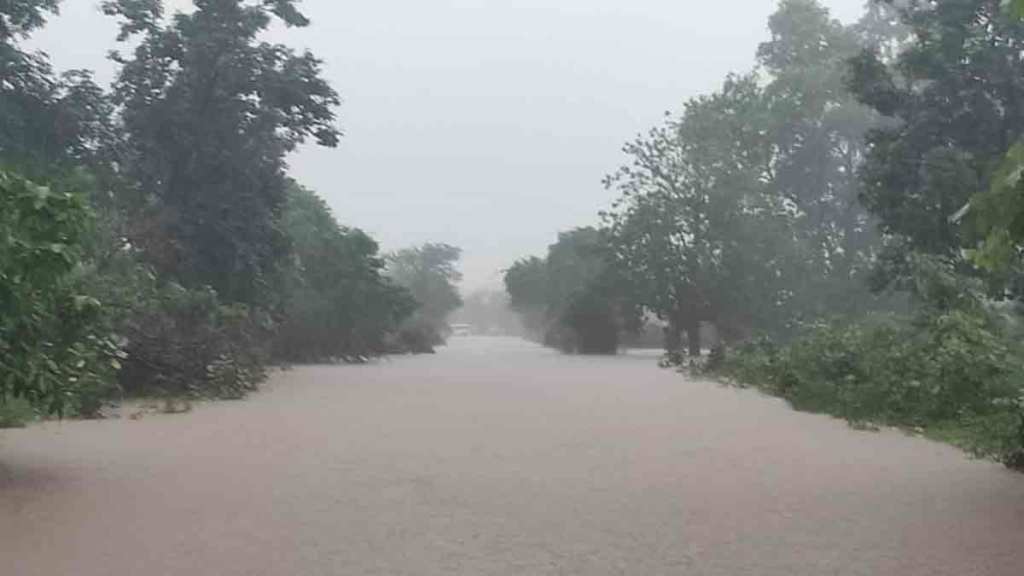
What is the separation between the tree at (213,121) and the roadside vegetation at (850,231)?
9726mm

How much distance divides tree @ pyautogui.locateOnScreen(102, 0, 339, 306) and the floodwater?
355 inches

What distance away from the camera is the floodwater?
4.98m

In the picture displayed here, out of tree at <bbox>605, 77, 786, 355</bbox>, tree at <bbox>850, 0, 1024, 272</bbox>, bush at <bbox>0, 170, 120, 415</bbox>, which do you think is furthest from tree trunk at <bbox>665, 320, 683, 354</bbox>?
bush at <bbox>0, 170, 120, 415</bbox>

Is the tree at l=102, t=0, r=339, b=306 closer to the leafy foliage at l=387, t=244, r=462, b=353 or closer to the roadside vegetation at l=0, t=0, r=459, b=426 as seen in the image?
the roadside vegetation at l=0, t=0, r=459, b=426

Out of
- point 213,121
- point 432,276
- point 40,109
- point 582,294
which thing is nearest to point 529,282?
point 582,294

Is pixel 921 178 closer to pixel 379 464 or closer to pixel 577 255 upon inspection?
pixel 379 464

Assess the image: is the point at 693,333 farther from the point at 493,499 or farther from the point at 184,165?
the point at 493,499

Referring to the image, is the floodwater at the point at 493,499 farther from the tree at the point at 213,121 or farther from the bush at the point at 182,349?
the tree at the point at 213,121

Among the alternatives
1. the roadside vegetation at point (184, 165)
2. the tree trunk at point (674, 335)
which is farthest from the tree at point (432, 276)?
the roadside vegetation at point (184, 165)

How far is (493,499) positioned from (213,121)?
16.0 metres

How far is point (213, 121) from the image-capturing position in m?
20.7

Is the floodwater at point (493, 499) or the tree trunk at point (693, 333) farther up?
the tree trunk at point (693, 333)

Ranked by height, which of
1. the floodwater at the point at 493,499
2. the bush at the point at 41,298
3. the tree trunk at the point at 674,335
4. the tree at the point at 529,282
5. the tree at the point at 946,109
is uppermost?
the tree at the point at 946,109

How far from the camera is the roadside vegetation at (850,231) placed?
11.4 m
